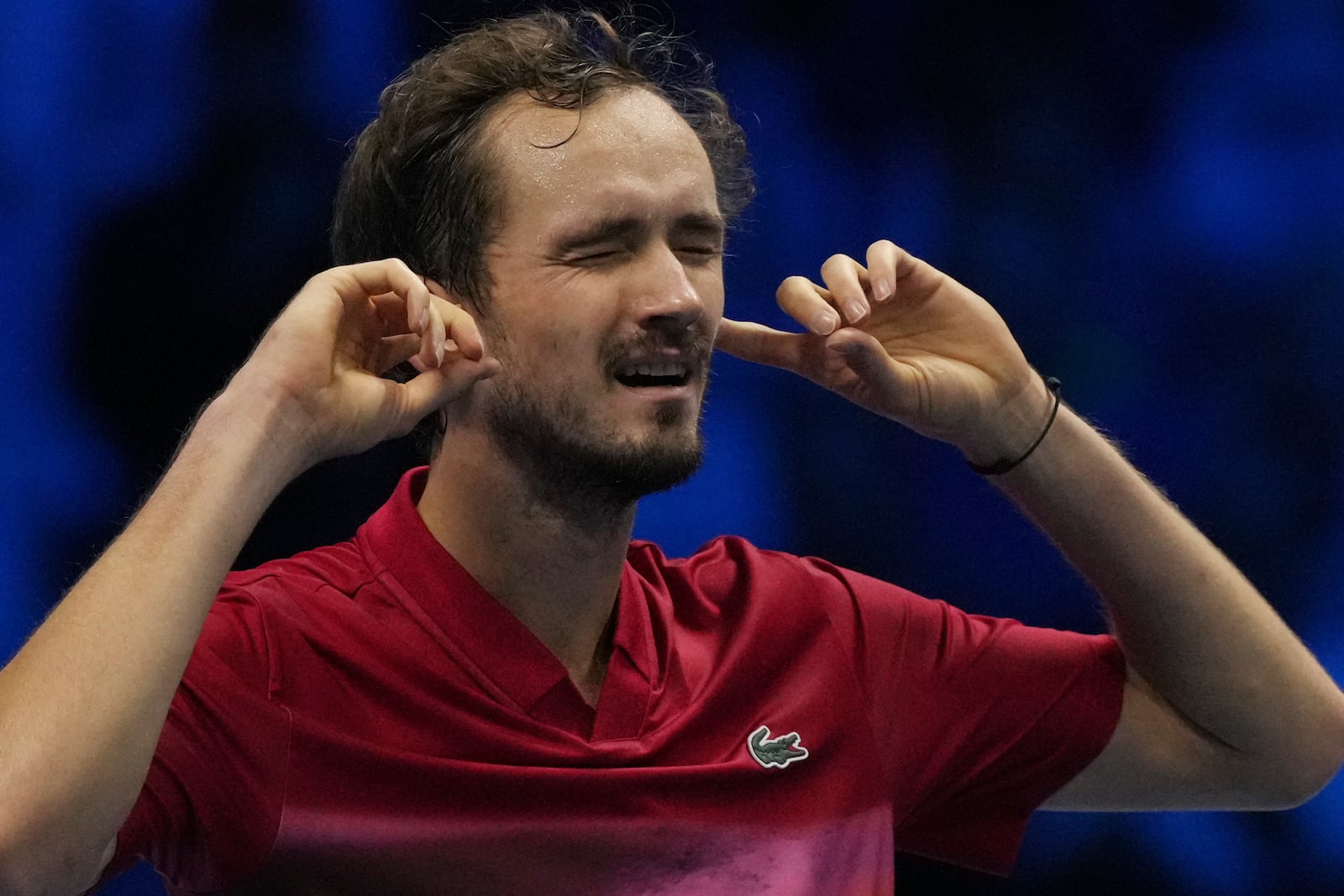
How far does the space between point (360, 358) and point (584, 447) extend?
0.24 meters

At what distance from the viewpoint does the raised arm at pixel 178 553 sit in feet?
4.31

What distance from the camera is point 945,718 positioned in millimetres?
1923

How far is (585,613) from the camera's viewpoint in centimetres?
185

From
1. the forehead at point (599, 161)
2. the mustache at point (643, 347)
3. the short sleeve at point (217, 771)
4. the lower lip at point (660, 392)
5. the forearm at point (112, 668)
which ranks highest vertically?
the forehead at point (599, 161)

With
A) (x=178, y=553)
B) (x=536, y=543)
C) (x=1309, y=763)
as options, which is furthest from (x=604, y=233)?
(x=1309, y=763)

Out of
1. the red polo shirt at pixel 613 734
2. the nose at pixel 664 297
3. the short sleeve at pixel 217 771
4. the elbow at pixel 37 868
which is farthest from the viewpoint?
the nose at pixel 664 297

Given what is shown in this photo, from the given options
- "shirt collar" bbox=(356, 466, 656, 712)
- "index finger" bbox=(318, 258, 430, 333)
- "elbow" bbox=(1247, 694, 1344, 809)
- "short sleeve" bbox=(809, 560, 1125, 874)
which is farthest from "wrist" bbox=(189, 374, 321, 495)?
"elbow" bbox=(1247, 694, 1344, 809)

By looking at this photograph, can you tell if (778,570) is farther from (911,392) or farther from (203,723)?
(203,723)

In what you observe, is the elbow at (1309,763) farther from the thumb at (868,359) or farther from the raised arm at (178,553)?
the raised arm at (178,553)

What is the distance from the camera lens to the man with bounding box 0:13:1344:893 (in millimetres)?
1521

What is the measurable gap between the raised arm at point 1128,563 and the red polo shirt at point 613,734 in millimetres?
81

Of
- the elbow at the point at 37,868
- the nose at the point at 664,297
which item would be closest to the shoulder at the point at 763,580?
the nose at the point at 664,297

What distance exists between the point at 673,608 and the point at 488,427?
32cm

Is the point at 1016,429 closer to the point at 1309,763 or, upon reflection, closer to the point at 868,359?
the point at 868,359
